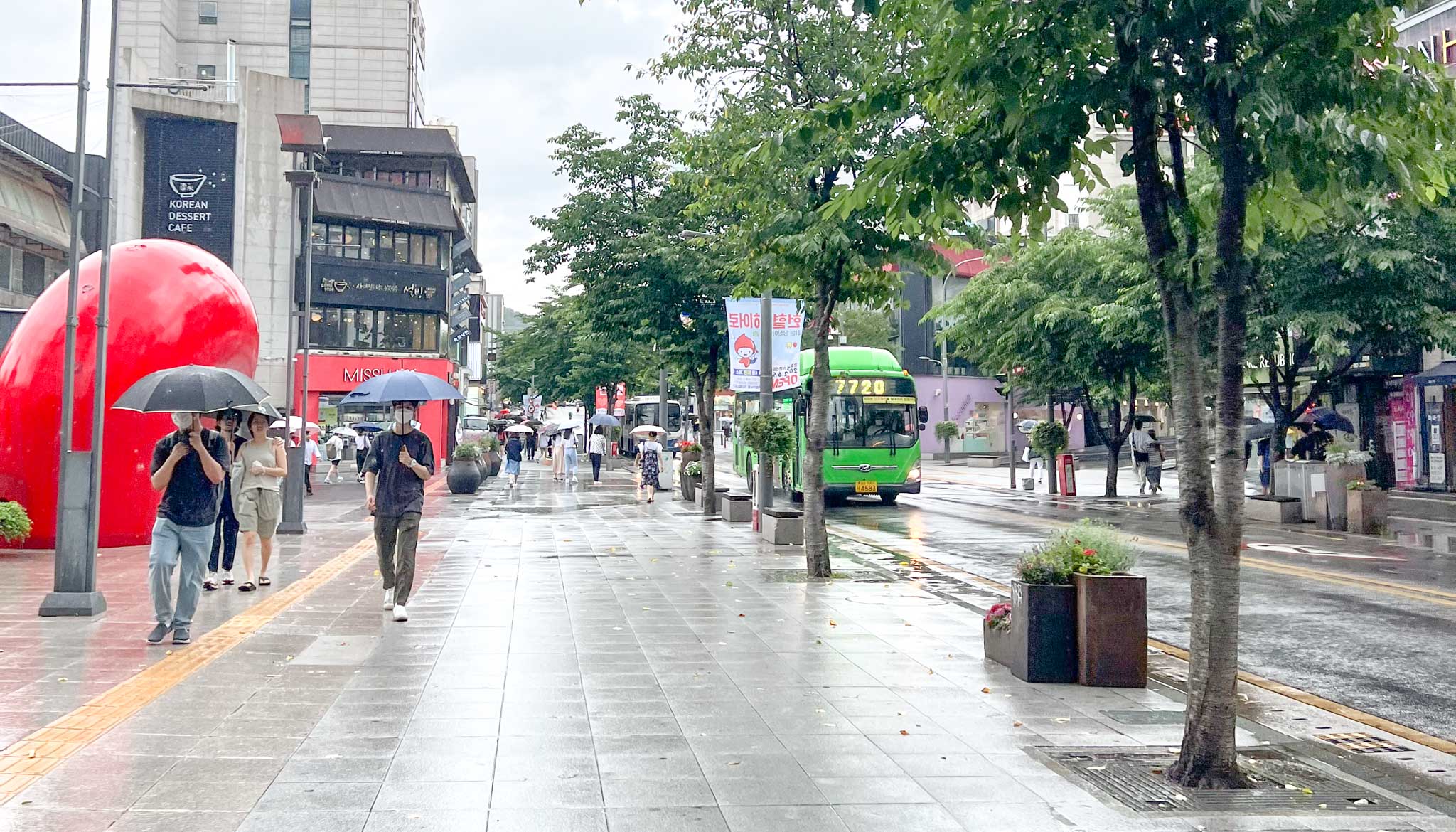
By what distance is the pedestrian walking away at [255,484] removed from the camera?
441 inches

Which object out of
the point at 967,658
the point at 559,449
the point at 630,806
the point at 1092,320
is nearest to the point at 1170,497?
the point at 1092,320

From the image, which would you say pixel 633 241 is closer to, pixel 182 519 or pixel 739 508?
pixel 739 508

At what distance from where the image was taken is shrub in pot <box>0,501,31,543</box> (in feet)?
44.0

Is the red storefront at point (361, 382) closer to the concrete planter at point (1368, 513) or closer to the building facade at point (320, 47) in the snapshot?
the building facade at point (320, 47)

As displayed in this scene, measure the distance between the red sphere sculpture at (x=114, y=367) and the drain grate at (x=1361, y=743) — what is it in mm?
13192

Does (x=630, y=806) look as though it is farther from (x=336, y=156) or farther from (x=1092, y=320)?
(x=336, y=156)

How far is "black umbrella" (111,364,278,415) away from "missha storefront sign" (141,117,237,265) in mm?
36163

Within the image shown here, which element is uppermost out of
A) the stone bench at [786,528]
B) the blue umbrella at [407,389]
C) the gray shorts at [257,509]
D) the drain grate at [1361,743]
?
the blue umbrella at [407,389]

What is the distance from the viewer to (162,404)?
8.98 m

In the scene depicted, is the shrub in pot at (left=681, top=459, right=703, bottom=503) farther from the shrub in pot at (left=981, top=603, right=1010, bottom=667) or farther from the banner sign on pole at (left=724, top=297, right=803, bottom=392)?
the shrub in pot at (left=981, top=603, right=1010, bottom=667)

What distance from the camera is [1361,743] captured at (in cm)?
630

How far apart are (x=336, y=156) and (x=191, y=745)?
166ft

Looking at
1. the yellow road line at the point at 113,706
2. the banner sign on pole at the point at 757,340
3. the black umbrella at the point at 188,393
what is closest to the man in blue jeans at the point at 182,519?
the yellow road line at the point at 113,706

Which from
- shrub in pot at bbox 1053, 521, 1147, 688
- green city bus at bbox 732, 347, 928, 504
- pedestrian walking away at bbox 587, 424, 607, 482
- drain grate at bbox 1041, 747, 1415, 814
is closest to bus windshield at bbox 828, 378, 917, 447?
green city bus at bbox 732, 347, 928, 504
